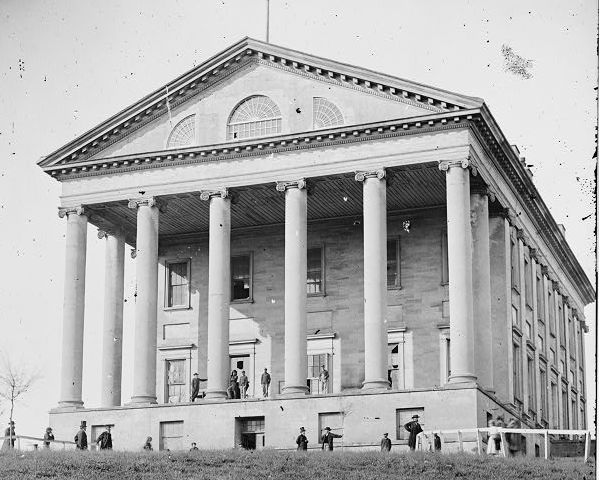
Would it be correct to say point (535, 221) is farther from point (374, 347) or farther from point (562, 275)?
point (374, 347)

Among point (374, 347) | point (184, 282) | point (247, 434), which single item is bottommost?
point (247, 434)

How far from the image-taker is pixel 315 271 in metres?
60.3

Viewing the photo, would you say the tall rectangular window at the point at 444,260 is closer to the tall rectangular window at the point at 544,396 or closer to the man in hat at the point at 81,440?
the tall rectangular window at the point at 544,396

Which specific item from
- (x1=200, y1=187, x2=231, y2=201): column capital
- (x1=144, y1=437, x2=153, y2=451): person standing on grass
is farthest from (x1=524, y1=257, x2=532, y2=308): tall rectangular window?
(x1=144, y1=437, x2=153, y2=451): person standing on grass

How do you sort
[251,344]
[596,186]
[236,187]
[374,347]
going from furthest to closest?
1. [251,344]
2. [236,187]
3. [374,347]
4. [596,186]

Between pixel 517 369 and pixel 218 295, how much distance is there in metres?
14.2

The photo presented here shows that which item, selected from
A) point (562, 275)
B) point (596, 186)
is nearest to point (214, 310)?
point (562, 275)

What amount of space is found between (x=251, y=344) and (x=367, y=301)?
10.7 m

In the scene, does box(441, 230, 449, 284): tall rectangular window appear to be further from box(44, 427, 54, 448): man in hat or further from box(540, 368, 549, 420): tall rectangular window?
box(44, 427, 54, 448): man in hat

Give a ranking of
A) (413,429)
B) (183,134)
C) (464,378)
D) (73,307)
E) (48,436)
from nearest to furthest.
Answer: (413,429) < (464,378) < (48,436) < (73,307) < (183,134)

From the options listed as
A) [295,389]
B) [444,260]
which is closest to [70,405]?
[295,389]

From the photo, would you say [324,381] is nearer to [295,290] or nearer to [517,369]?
[295,290]

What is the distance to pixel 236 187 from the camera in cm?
5484

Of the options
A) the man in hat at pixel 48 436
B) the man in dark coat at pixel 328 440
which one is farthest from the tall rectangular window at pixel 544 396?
the man in hat at pixel 48 436
